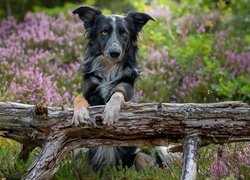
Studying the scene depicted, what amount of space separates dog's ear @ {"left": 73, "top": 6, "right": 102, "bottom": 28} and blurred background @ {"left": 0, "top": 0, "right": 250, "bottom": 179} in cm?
148

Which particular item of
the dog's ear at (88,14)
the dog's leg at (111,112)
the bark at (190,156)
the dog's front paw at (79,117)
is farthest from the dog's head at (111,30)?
the bark at (190,156)

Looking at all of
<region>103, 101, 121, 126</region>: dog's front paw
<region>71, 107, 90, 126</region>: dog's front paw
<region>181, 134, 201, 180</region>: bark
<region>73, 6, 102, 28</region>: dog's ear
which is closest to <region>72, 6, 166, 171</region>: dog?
<region>73, 6, 102, 28</region>: dog's ear

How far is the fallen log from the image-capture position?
5078 millimetres

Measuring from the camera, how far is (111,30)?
6688 mm

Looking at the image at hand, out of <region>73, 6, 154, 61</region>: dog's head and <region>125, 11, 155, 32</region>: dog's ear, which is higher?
<region>125, 11, 155, 32</region>: dog's ear

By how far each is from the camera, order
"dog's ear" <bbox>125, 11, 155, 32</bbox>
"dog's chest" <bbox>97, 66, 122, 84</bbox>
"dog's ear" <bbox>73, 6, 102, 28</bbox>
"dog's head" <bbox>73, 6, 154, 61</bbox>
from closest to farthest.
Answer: "dog's head" <bbox>73, 6, 154, 61</bbox>
"dog's chest" <bbox>97, 66, 122, 84</bbox>
"dog's ear" <bbox>73, 6, 102, 28</bbox>
"dog's ear" <bbox>125, 11, 155, 32</bbox>

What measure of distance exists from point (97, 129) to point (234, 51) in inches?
224

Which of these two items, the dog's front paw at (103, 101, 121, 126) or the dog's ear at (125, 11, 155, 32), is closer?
the dog's front paw at (103, 101, 121, 126)

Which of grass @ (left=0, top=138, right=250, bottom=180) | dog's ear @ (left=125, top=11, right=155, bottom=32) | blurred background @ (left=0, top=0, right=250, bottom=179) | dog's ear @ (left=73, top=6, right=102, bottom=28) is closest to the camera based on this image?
grass @ (left=0, top=138, right=250, bottom=180)

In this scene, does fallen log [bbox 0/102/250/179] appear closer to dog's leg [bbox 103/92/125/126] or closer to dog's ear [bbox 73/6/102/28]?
dog's leg [bbox 103/92/125/126]

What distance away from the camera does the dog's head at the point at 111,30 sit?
21.5 ft

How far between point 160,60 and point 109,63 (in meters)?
3.64

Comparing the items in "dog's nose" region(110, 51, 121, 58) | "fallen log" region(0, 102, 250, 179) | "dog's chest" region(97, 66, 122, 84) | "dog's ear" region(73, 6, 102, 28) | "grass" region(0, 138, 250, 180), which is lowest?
"grass" region(0, 138, 250, 180)

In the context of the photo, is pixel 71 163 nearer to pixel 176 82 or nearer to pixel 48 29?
pixel 176 82
